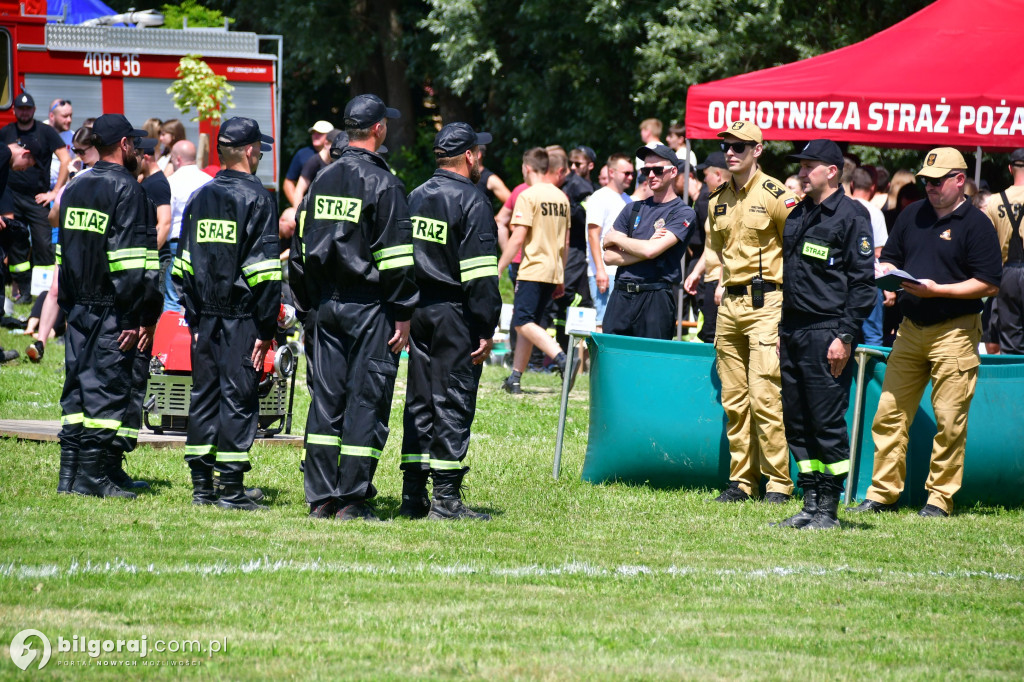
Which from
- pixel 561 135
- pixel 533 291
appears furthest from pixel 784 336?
pixel 561 135

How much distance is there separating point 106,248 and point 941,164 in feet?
16.3

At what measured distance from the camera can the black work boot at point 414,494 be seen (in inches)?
301

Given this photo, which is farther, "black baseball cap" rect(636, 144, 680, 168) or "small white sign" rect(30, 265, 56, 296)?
"small white sign" rect(30, 265, 56, 296)

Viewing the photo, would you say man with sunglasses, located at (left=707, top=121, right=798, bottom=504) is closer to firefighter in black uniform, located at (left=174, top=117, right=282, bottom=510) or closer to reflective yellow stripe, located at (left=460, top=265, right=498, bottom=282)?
reflective yellow stripe, located at (left=460, top=265, right=498, bottom=282)

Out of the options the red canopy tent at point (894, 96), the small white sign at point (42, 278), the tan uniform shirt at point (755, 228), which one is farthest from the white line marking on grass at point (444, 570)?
the small white sign at point (42, 278)

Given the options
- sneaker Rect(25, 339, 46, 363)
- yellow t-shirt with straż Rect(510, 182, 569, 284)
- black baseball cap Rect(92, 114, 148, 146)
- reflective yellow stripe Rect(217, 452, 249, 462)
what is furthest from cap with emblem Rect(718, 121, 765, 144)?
sneaker Rect(25, 339, 46, 363)

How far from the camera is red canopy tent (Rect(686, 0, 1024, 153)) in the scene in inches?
460

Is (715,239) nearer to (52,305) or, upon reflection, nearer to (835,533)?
(835,533)

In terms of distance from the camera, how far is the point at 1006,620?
5672mm

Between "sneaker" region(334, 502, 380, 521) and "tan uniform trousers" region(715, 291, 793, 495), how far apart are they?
2.48 metres

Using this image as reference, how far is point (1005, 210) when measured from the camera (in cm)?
Answer: 1101

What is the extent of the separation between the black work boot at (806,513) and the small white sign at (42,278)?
10.2 metres

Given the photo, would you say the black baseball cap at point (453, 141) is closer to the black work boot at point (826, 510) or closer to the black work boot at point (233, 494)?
the black work boot at point (233, 494)

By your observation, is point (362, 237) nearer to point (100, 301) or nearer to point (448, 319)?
point (448, 319)
